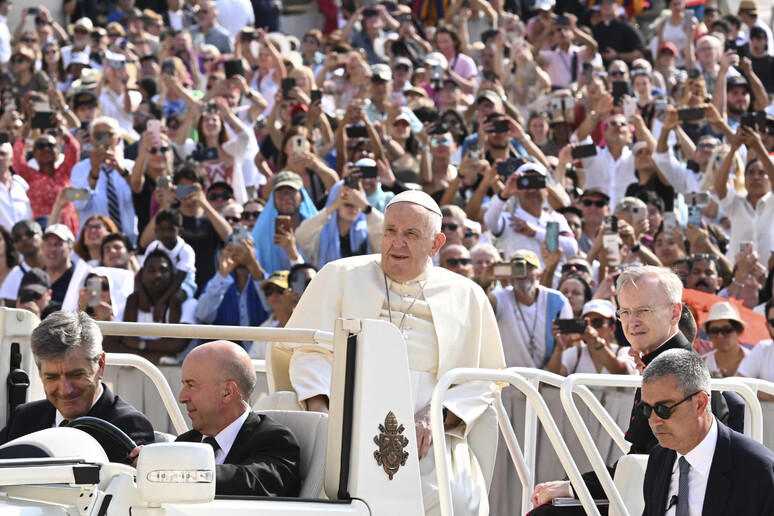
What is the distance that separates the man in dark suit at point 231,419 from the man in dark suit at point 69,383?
0.28m

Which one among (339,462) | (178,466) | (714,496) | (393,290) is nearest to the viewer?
(178,466)

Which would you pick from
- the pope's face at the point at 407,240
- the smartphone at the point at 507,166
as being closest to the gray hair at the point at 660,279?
the pope's face at the point at 407,240

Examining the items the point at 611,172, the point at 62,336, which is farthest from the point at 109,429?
the point at 611,172

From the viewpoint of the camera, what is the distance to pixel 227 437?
5.19 m

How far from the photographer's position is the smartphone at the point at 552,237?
1129 centimetres

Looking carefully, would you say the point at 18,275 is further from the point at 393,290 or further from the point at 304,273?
the point at 393,290

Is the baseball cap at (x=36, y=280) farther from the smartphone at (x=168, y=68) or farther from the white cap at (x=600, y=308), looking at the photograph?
the smartphone at (x=168, y=68)

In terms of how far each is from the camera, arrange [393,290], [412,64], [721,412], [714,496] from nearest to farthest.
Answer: [714,496] → [721,412] → [393,290] → [412,64]

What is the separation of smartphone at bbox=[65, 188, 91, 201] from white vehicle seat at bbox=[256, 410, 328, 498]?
7377 millimetres

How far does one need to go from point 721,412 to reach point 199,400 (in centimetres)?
217

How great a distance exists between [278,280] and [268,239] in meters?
0.94

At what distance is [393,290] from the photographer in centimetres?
685

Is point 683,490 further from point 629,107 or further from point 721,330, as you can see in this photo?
point 629,107

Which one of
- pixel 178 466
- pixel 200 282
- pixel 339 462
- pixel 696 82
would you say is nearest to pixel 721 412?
pixel 339 462
